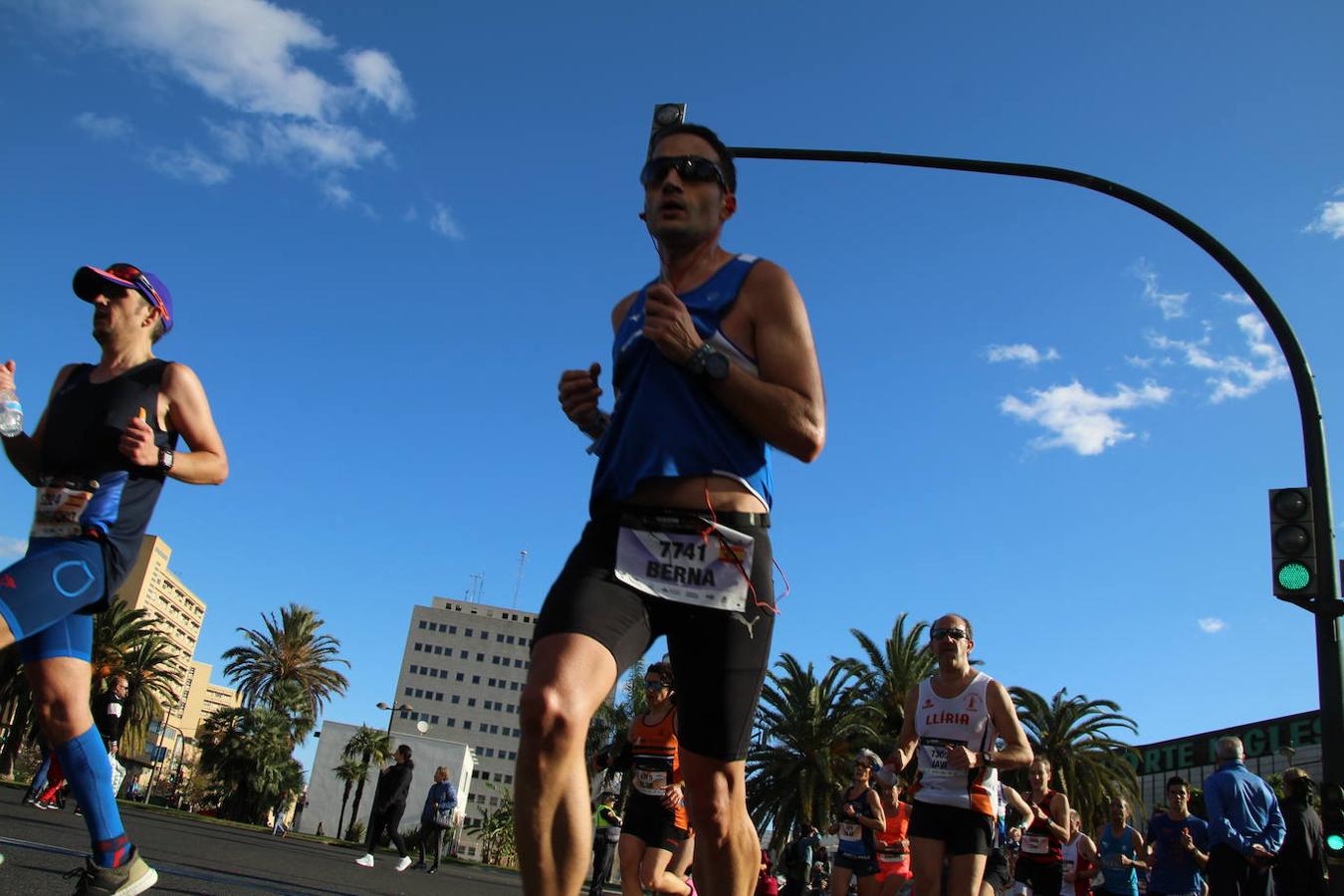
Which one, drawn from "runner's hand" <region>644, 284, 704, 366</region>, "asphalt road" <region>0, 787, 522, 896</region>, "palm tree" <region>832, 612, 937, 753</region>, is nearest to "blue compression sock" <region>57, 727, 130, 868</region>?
"asphalt road" <region>0, 787, 522, 896</region>

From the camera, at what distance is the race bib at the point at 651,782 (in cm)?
713

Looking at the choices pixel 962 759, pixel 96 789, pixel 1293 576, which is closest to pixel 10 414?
pixel 96 789

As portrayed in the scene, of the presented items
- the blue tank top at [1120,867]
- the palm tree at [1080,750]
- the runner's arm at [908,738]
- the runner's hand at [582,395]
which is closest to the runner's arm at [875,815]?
the blue tank top at [1120,867]

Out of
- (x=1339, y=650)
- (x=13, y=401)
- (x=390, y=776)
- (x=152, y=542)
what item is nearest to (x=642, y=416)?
(x=13, y=401)

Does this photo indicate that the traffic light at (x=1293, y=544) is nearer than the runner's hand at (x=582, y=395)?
No

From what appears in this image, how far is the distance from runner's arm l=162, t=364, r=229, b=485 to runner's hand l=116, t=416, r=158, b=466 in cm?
22

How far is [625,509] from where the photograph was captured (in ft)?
8.63

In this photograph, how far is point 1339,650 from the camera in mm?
7586

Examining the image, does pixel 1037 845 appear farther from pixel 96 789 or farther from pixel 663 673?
pixel 96 789

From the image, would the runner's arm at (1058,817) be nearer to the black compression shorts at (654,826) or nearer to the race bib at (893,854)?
the race bib at (893,854)

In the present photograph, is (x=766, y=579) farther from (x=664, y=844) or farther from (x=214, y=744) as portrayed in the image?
(x=214, y=744)

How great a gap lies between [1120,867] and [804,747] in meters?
28.1

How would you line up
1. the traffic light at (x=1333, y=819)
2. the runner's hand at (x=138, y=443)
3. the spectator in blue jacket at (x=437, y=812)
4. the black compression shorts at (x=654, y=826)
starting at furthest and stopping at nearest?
the spectator in blue jacket at (x=437, y=812)
the traffic light at (x=1333, y=819)
the black compression shorts at (x=654, y=826)
the runner's hand at (x=138, y=443)

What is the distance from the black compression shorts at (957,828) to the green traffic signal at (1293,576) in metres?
3.64
